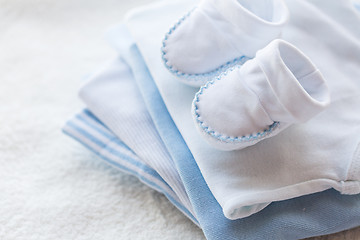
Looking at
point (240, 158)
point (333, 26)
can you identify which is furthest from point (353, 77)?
point (240, 158)

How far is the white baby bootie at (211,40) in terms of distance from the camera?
59 centimetres

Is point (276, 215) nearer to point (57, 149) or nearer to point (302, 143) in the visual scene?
point (302, 143)

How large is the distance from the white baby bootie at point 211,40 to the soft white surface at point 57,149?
0.66 ft

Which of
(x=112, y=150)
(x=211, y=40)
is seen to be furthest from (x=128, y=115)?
(x=211, y=40)

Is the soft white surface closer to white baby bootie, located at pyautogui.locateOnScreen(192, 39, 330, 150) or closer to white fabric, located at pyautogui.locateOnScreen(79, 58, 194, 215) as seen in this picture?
white fabric, located at pyautogui.locateOnScreen(79, 58, 194, 215)

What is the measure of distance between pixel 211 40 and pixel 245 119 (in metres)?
0.14

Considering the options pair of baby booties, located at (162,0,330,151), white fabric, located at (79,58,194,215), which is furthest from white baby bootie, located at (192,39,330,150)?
white fabric, located at (79,58,194,215)

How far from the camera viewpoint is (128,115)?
2.25 ft

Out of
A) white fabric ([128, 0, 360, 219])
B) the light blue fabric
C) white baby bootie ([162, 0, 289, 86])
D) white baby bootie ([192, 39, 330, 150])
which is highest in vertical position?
white baby bootie ([162, 0, 289, 86])

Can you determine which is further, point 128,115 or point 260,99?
point 128,115

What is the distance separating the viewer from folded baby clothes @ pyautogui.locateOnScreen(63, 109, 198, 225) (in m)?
0.63

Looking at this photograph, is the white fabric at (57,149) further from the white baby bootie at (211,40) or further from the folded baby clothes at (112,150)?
the white baby bootie at (211,40)

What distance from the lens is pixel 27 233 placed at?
0.61 metres

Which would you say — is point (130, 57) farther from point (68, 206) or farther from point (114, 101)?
point (68, 206)
